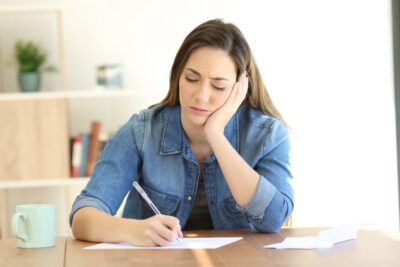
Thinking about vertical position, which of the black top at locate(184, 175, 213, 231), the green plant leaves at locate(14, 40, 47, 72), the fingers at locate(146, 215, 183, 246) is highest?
the green plant leaves at locate(14, 40, 47, 72)

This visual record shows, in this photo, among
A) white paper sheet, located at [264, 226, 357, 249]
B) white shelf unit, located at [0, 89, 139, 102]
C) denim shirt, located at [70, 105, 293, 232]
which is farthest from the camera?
white shelf unit, located at [0, 89, 139, 102]

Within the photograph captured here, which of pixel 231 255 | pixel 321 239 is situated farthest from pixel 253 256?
pixel 321 239

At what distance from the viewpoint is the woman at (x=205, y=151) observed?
2.30m

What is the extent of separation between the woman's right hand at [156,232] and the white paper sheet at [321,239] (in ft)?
0.74

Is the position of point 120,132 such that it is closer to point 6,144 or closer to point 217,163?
point 217,163

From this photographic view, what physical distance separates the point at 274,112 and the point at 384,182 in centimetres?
237

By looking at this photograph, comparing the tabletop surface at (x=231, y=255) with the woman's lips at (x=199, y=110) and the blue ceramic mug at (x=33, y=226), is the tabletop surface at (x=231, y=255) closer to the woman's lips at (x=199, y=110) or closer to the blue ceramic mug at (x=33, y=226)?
the blue ceramic mug at (x=33, y=226)

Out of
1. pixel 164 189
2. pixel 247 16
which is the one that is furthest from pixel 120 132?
pixel 247 16

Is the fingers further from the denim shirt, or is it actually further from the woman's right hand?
the denim shirt

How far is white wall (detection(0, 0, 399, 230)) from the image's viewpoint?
466 cm

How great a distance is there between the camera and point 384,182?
15.5ft

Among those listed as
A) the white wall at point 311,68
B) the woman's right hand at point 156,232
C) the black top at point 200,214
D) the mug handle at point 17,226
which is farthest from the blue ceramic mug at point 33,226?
the white wall at point 311,68

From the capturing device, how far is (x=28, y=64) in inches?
173

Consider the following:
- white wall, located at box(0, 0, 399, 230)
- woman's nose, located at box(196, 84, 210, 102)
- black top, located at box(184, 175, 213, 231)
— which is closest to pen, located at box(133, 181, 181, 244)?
black top, located at box(184, 175, 213, 231)
